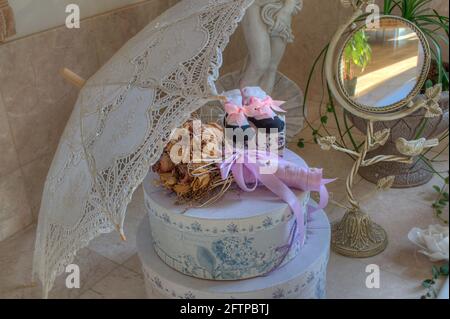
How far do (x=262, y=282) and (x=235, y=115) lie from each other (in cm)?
40

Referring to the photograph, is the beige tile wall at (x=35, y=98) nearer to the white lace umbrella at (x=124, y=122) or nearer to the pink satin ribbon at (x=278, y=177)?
the white lace umbrella at (x=124, y=122)

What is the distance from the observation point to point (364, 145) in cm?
134

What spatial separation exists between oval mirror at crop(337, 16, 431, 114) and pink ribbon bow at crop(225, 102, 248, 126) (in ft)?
0.88

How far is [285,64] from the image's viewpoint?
2354 millimetres

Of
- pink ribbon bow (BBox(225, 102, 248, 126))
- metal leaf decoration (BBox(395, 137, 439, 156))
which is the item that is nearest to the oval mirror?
metal leaf decoration (BBox(395, 137, 439, 156))

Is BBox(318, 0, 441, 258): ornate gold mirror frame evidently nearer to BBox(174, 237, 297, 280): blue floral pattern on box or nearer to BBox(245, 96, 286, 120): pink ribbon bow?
BBox(245, 96, 286, 120): pink ribbon bow

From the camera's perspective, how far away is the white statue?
5.69ft

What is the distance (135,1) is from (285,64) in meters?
0.79

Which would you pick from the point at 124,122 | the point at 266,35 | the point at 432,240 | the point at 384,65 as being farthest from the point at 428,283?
the point at 266,35

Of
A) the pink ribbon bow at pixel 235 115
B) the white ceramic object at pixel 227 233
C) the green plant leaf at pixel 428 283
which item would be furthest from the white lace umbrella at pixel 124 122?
the green plant leaf at pixel 428 283

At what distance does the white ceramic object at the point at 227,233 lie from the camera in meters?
1.09

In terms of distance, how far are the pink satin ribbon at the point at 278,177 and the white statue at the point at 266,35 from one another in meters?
0.70

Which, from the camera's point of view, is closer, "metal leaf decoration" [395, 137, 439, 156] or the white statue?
"metal leaf decoration" [395, 137, 439, 156]

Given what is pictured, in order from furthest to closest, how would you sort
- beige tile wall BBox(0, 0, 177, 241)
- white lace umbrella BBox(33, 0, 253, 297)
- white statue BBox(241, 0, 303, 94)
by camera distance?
white statue BBox(241, 0, 303, 94), beige tile wall BBox(0, 0, 177, 241), white lace umbrella BBox(33, 0, 253, 297)
